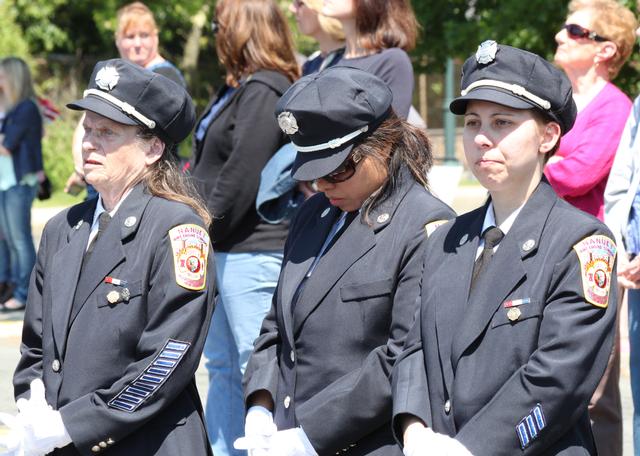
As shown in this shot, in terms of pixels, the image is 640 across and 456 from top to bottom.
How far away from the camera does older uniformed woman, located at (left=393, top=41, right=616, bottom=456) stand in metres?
2.90

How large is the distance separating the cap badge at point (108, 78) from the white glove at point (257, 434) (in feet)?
3.67

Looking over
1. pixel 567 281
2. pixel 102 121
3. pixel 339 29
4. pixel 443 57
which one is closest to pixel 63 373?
pixel 102 121

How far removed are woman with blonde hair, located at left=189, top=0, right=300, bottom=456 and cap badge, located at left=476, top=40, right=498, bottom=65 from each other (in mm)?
2094

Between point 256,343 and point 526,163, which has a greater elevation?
point 526,163

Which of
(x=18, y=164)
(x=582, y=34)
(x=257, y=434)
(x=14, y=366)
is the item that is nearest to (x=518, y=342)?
(x=257, y=434)

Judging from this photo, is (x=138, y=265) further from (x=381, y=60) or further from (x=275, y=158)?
(x=381, y=60)

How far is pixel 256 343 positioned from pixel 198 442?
0.38 metres

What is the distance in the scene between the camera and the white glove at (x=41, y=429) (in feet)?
11.1

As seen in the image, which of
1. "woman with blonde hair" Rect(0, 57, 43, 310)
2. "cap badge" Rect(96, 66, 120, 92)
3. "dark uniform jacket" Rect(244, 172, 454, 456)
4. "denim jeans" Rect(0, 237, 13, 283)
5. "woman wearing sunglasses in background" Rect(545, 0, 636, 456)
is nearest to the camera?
"dark uniform jacket" Rect(244, 172, 454, 456)

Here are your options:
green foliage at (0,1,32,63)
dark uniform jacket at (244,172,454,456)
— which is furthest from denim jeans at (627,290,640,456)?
green foliage at (0,1,32,63)

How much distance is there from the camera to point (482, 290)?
3033 millimetres

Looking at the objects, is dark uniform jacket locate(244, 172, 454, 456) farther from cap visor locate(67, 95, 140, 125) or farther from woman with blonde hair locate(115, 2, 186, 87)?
woman with blonde hair locate(115, 2, 186, 87)

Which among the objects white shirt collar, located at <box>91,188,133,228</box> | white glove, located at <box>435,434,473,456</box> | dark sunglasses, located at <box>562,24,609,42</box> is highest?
white shirt collar, located at <box>91,188,133,228</box>

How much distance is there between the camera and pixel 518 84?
3074 mm
